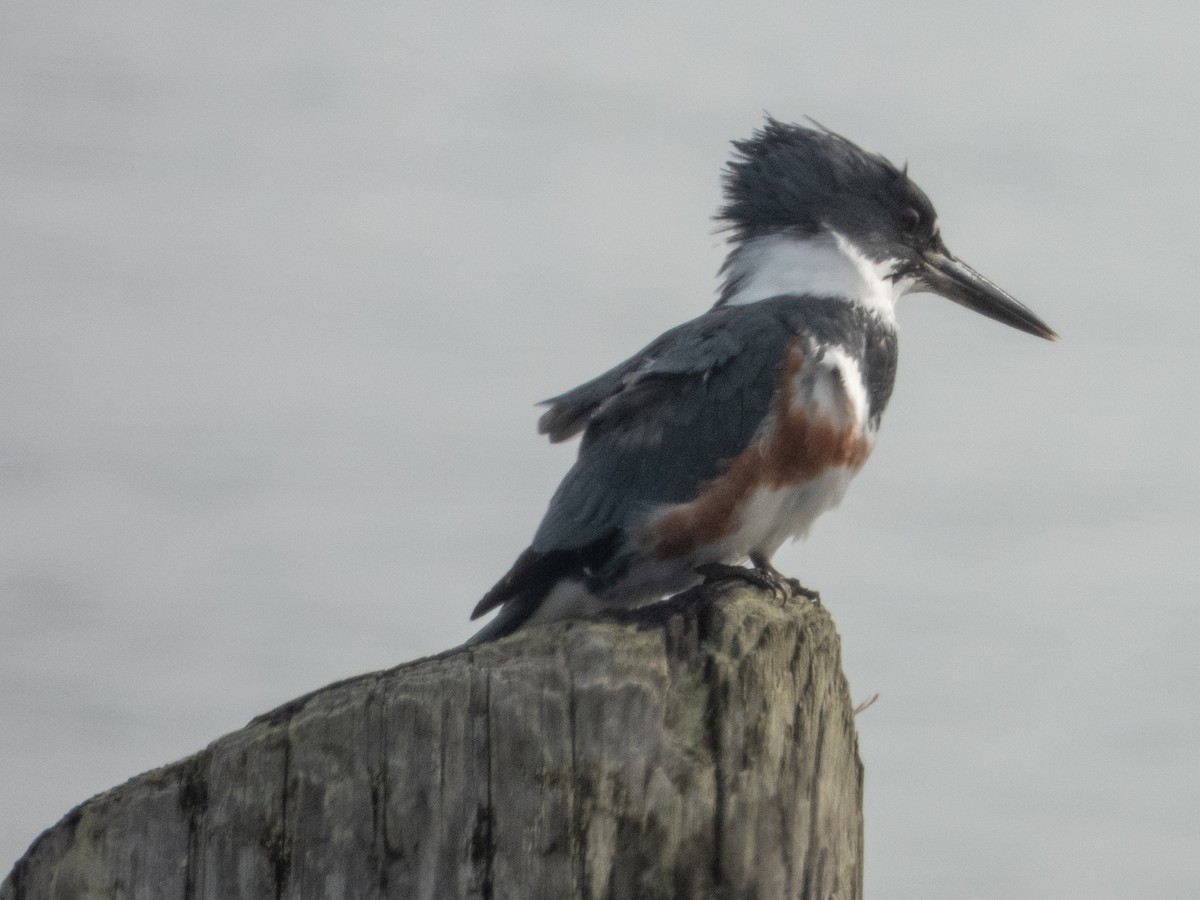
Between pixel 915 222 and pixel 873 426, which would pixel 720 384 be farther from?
pixel 915 222

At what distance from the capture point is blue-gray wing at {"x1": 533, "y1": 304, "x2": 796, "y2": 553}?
3643mm

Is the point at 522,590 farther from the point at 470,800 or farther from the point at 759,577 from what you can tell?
the point at 470,800

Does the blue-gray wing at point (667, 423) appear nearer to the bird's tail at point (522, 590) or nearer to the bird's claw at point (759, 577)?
the bird's tail at point (522, 590)

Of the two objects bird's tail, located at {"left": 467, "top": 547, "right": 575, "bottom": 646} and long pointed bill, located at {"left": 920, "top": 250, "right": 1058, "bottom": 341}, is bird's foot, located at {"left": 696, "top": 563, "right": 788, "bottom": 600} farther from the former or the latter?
long pointed bill, located at {"left": 920, "top": 250, "right": 1058, "bottom": 341}

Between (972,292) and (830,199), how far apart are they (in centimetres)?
63

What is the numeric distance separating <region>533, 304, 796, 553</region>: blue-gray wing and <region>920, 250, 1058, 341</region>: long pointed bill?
1125 mm

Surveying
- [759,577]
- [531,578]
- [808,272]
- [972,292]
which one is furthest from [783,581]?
[972,292]

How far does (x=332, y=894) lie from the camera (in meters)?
2.09

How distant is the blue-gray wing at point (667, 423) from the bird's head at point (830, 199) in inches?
30.3

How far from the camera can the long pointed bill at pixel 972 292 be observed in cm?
483

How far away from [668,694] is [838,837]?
419mm

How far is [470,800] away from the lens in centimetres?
211

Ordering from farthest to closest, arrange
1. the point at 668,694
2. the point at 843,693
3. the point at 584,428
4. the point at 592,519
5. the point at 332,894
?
the point at 584,428 → the point at 592,519 → the point at 843,693 → the point at 668,694 → the point at 332,894

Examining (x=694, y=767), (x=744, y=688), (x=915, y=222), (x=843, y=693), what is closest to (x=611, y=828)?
(x=694, y=767)
